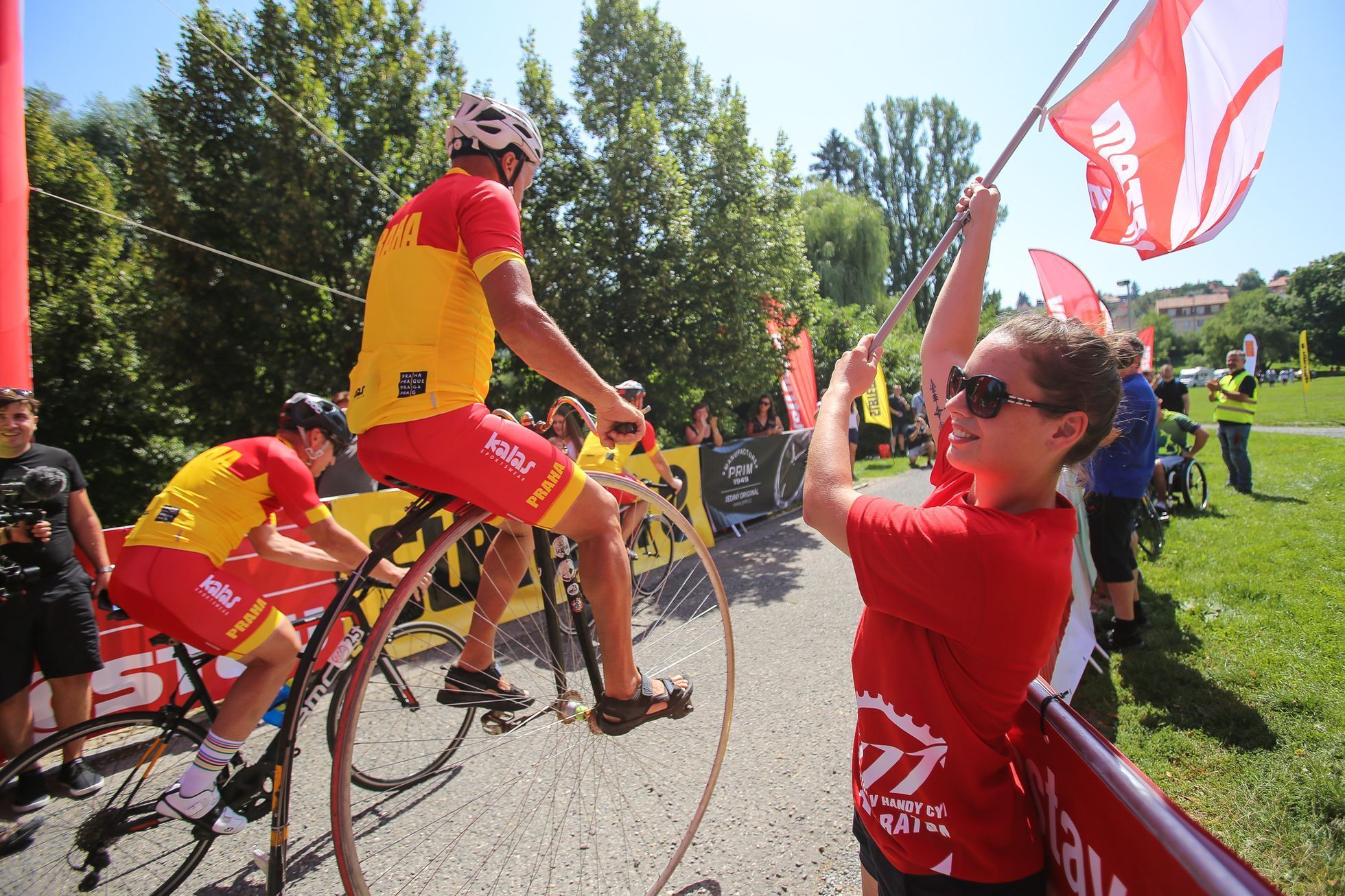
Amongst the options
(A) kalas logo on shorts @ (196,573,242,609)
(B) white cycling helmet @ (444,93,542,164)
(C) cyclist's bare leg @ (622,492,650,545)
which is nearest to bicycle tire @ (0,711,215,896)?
(A) kalas logo on shorts @ (196,573,242,609)

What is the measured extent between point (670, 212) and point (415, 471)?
31.2 ft

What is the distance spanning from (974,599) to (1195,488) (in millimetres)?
9946

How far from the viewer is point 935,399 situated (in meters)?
2.06

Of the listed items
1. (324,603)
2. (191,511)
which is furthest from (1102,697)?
(324,603)

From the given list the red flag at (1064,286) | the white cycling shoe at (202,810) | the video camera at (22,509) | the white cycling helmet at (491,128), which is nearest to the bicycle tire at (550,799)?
the white cycling shoe at (202,810)

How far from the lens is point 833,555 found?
8406 millimetres

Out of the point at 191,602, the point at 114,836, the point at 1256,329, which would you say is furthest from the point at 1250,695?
the point at 1256,329

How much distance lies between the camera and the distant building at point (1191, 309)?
432ft

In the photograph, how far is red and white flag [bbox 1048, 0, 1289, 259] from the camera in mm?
2230

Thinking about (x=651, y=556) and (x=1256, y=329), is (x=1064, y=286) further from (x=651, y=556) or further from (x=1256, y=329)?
(x=1256, y=329)

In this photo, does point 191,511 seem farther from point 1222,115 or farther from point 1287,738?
point 1287,738

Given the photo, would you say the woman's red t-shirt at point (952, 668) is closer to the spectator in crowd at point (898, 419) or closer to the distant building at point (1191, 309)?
the spectator in crowd at point (898, 419)

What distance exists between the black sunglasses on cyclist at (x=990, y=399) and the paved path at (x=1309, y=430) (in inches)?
798

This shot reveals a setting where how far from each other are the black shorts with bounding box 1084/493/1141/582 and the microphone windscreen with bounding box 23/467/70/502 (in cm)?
615
